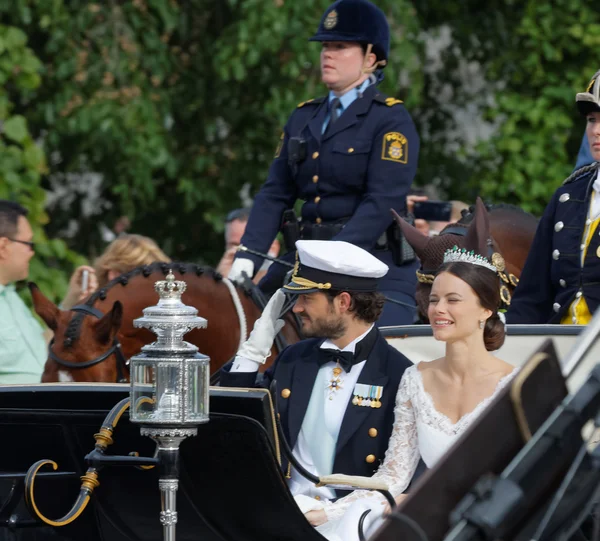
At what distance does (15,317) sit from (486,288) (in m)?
2.76

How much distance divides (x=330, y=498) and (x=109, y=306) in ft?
6.80

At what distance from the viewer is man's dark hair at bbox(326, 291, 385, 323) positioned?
414 cm

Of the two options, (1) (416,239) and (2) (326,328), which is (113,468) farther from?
(1) (416,239)

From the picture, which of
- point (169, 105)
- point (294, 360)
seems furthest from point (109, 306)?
point (169, 105)

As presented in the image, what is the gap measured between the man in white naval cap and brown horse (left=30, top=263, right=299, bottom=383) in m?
1.47

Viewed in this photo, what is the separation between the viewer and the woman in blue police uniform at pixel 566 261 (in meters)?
4.78

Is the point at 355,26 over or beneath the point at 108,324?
over

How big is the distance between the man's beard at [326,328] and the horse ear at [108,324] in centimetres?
158

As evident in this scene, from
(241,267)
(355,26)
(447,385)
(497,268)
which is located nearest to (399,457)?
(447,385)

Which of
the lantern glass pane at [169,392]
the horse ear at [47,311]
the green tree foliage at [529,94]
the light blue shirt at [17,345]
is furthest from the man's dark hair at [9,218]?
the green tree foliage at [529,94]

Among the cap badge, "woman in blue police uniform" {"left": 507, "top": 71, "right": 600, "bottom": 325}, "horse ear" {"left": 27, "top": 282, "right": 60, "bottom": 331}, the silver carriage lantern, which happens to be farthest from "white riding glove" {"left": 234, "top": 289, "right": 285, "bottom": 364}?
the cap badge

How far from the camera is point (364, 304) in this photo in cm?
414

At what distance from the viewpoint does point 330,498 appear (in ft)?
13.1

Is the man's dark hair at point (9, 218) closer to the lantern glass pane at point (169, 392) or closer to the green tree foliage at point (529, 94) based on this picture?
the lantern glass pane at point (169, 392)
